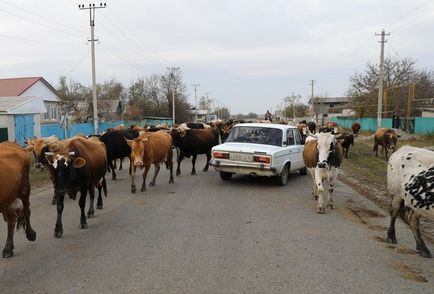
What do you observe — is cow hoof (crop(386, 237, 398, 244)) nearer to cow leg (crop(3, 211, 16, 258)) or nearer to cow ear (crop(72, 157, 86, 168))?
cow ear (crop(72, 157, 86, 168))

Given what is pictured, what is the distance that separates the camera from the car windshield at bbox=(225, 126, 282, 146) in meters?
13.7

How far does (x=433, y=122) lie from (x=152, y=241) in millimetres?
33604

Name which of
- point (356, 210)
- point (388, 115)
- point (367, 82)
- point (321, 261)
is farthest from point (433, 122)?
point (321, 261)

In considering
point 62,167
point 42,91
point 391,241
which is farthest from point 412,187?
point 42,91

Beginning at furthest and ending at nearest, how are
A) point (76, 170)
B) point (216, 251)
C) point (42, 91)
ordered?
point (42, 91) < point (76, 170) < point (216, 251)

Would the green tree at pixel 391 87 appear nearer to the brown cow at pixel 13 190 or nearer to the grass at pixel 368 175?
the grass at pixel 368 175

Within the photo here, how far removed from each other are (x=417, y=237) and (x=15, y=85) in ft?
176

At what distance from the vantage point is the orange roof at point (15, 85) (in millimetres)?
49506

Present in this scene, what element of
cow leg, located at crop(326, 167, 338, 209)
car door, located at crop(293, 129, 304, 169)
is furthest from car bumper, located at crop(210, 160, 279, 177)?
cow leg, located at crop(326, 167, 338, 209)

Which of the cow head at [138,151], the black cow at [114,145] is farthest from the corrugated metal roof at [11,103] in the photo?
the cow head at [138,151]

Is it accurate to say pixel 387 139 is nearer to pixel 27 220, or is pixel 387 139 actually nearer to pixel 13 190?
pixel 27 220

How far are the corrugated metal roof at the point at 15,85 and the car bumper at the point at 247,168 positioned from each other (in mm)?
42724

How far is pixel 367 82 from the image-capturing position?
2319 inches

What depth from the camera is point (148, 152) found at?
1271 cm
